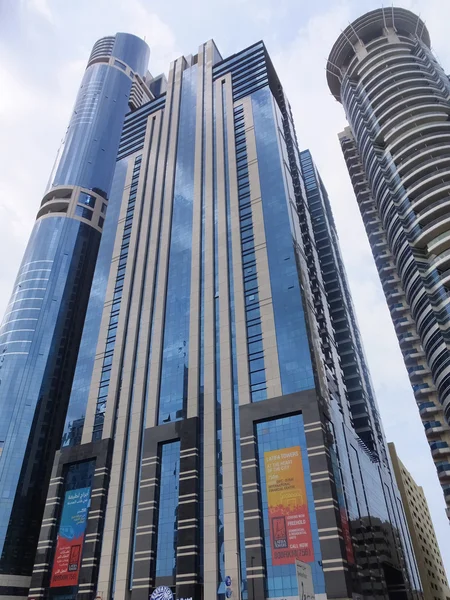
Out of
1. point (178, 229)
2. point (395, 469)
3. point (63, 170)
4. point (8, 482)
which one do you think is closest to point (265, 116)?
point (178, 229)

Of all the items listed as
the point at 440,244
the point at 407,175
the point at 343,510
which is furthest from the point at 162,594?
the point at 407,175

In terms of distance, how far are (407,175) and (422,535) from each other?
96.8 meters

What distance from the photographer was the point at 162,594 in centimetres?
6150

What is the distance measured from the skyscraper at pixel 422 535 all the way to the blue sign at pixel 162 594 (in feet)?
270

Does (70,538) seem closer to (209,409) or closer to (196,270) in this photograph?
(209,409)

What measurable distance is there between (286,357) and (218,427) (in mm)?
13691

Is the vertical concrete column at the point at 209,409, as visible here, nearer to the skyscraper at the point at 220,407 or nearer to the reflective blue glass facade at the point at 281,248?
the skyscraper at the point at 220,407

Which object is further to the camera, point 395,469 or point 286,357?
point 395,469

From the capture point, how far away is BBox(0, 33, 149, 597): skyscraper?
295ft

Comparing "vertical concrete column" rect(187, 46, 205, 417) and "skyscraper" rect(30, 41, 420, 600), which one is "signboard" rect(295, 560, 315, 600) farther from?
"vertical concrete column" rect(187, 46, 205, 417)

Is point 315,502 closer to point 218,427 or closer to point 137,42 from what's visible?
point 218,427

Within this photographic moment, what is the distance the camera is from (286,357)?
238 feet

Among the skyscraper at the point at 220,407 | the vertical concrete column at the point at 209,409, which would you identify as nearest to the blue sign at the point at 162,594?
the skyscraper at the point at 220,407

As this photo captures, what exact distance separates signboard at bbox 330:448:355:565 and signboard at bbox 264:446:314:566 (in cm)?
442
